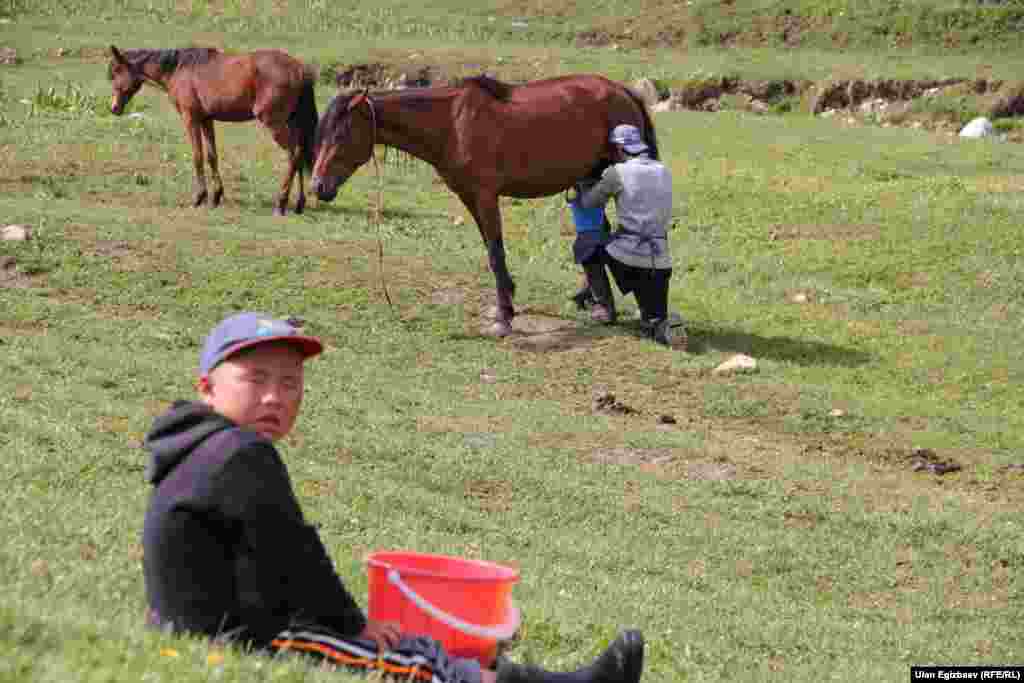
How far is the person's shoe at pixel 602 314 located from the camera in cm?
1523

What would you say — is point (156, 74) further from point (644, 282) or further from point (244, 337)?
point (244, 337)

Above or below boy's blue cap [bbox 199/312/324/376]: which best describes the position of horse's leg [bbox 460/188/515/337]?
below

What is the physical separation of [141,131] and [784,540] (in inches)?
568

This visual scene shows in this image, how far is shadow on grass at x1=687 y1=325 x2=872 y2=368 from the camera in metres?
14.8

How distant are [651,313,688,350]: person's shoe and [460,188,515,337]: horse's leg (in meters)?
1.27

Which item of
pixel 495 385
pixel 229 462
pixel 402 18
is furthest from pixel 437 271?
pixel 402 18

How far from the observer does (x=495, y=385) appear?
544 inches

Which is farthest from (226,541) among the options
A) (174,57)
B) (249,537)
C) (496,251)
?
(174,57)

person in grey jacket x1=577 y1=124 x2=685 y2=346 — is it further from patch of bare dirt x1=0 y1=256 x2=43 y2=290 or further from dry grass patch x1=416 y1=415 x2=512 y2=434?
patch of bare dirt x1=0 y1=256 x2=43 y2=290

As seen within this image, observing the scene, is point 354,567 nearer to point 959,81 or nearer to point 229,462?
point 229,462

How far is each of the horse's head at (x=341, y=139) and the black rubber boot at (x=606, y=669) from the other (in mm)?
9230

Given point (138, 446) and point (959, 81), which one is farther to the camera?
point (959, 81)

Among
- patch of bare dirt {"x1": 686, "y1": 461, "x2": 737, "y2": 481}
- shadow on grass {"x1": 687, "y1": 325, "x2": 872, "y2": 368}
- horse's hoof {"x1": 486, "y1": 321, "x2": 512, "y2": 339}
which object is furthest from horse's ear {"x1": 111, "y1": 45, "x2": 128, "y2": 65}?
patch of bare dirt {"x1": 686, "y1": 461, "x2": 737, "y2": 481}

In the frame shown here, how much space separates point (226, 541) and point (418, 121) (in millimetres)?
9725
